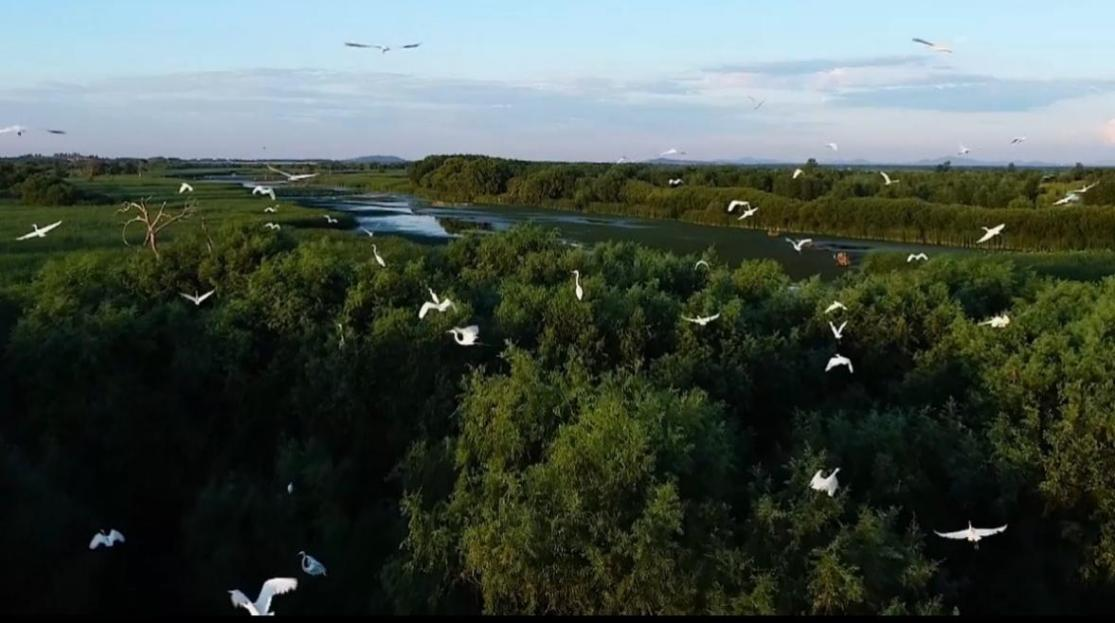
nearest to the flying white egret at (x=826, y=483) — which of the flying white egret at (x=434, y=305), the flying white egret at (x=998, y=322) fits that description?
the flying white egret at (x=434, y=305)

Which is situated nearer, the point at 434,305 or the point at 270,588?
the point at 270,588

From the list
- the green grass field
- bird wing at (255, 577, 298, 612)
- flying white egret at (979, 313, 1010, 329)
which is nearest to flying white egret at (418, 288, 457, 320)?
bird wing at (255, 577, 298, 612)

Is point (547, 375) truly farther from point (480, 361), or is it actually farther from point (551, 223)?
point (551, 223)

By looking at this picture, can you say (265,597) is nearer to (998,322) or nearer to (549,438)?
(549,438)

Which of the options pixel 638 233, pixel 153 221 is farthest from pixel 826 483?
pixel 638 233

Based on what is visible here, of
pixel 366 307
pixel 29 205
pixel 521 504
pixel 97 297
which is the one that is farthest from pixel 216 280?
pixel 29 205

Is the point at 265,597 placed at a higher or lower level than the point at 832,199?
lower

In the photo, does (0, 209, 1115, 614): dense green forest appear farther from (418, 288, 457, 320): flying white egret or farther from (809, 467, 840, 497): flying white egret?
(418, 288, 457, 320): flying white egret
